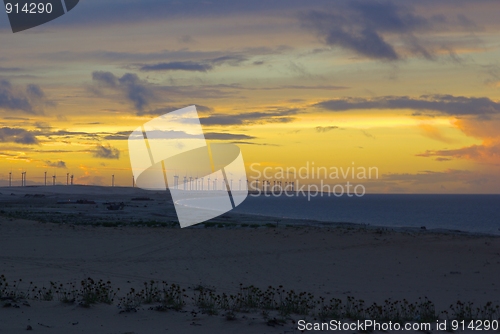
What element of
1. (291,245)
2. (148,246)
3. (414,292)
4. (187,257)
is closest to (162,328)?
(414,292)

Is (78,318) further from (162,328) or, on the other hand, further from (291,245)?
(291,245)

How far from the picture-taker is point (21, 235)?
25391mm

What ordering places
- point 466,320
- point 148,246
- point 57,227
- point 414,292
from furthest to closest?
point 57,227 < point 148,246 < point 414,292 < point 466,320

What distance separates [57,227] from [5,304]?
21.0 metres

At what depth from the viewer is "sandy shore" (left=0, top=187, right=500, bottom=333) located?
918cm

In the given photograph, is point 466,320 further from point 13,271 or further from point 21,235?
point 21,235

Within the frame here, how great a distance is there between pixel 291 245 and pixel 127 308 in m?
15.9

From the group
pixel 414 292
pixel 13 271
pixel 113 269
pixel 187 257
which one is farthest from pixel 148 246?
pixel 414 292

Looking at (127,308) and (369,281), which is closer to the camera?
(127,308)

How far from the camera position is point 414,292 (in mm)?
15008

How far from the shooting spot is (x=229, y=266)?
18953 millimetres

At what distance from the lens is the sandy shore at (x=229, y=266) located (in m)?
9.18

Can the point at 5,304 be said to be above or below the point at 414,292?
above

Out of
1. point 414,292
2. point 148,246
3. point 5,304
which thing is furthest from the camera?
point 148,246
